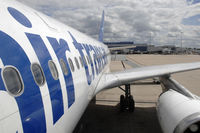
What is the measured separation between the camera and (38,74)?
6.94 ft

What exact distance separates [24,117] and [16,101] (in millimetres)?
198

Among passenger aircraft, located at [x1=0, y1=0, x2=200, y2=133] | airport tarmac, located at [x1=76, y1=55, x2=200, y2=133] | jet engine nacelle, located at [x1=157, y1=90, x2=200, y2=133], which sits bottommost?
airport tarmac, located at [x1=76, y1=55, x2=200, y2=133]

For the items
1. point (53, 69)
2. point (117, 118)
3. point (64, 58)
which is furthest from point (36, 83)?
point (117, 118)

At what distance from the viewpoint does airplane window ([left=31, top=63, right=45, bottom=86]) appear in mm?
2035

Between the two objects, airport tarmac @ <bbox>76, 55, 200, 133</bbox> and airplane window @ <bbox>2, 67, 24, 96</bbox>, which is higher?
airplane window @ <bbox>2, 67, 24, 96</bbox>

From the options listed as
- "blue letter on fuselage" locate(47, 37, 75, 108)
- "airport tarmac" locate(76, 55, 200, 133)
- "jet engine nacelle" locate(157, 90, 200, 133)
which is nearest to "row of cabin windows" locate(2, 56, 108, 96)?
"blue letter on fuselage" locate(47, 37, 75, 108)

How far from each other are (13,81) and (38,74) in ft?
1.42

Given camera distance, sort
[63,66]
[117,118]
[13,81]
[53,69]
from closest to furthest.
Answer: [13,81]
[53,69]
[63,66]
[117,118]

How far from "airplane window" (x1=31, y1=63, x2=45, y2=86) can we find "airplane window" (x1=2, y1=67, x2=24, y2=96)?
0.88 ft

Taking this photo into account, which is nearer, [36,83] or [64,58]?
[36,83]

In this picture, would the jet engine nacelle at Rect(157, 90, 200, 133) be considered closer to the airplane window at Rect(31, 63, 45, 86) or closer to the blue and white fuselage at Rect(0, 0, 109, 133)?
the blue and white fuselage at Rect(0, 0, 109, 133)

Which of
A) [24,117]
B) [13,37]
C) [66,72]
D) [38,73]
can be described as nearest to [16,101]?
[24,117]

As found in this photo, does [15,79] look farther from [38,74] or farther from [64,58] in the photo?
[64,58]

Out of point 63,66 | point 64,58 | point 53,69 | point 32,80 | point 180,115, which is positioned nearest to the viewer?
point 32,80
